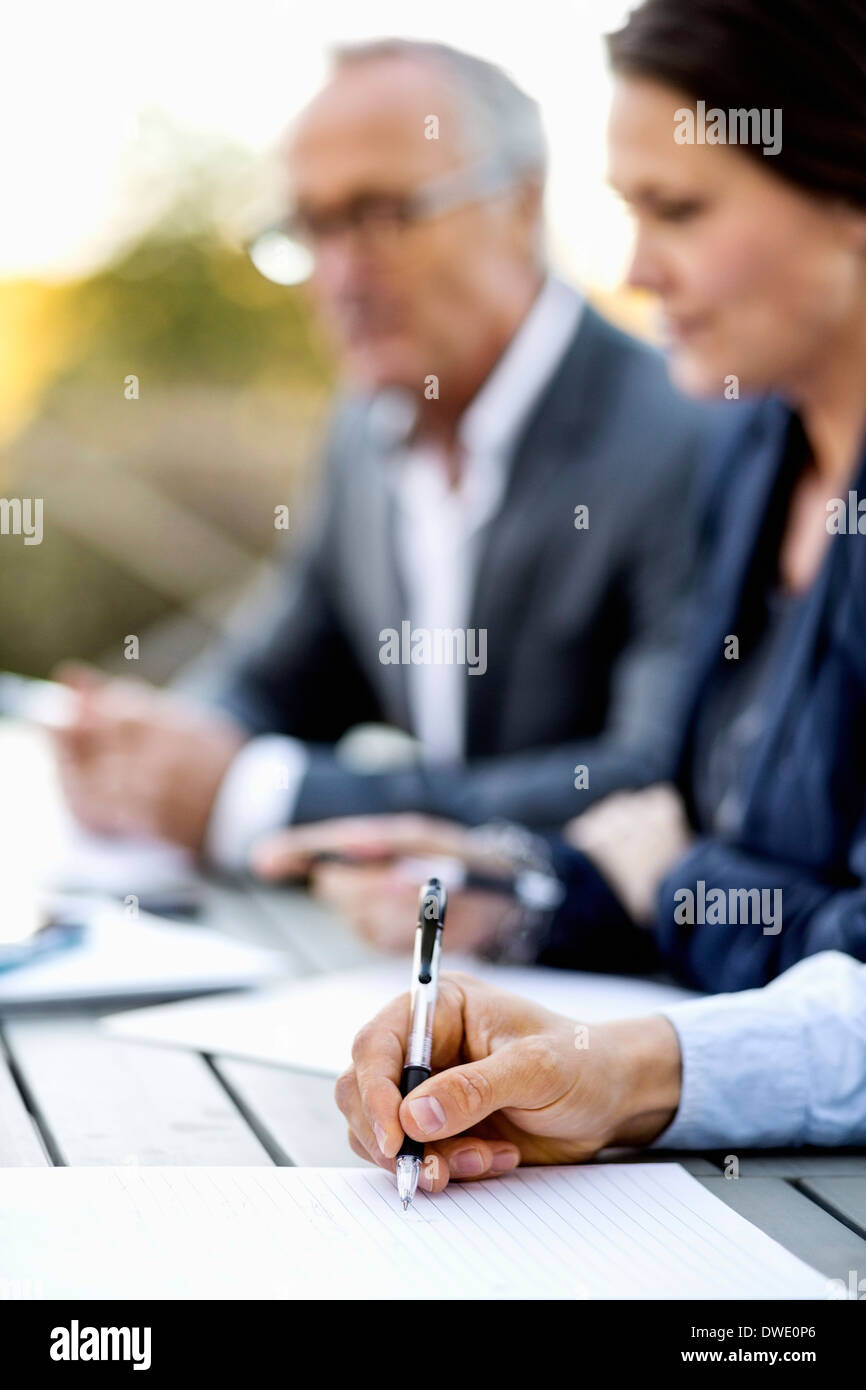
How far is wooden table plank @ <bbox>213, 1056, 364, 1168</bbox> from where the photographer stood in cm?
89

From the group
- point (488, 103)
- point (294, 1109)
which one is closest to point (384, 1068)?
point (294, 1109)

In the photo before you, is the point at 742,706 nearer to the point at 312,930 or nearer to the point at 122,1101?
the point at 312,930

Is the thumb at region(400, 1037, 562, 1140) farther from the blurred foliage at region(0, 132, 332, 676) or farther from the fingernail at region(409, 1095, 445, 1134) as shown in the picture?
the blurred foliage at region(0, 132, 332, 676)

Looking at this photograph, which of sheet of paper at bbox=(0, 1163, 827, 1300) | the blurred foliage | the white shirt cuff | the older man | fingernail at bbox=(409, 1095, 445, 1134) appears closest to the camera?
sheet of paper at bbox=(0, 1163, 827, 1300)

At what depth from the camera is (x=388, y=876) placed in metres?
1.41

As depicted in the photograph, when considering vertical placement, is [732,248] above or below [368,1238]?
above

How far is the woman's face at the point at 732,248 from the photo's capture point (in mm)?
1379

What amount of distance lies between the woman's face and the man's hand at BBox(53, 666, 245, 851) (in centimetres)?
80

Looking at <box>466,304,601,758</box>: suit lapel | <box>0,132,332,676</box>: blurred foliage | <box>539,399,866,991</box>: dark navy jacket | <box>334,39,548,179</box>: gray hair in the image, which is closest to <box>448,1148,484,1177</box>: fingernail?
<box>539,399,866,991</box>: dark navy jacket

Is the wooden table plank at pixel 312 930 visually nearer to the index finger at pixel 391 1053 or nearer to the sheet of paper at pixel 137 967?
the sheet of paper at pixel 137 967

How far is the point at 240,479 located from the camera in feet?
21.6

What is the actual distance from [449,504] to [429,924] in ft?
4.95

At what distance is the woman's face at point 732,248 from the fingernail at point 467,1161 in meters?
0.92
